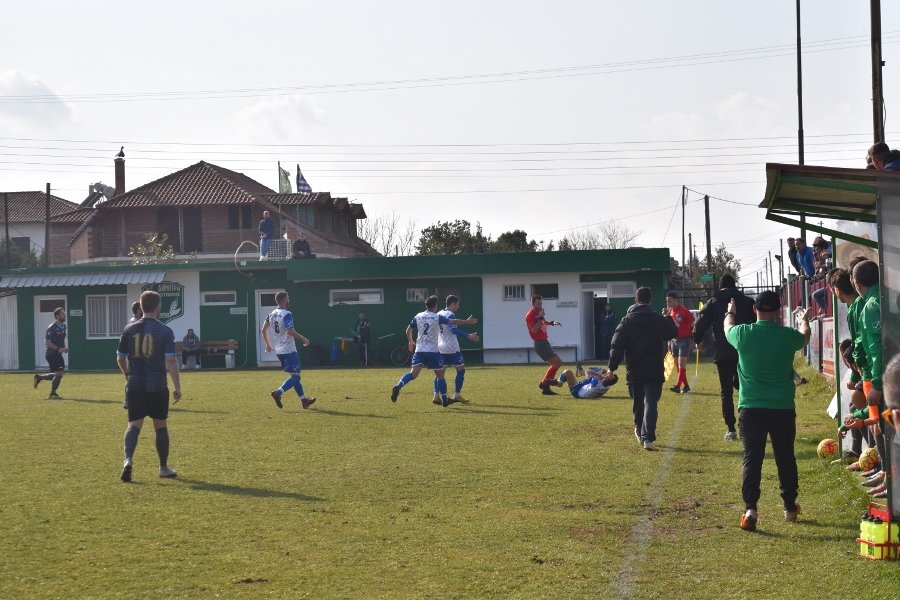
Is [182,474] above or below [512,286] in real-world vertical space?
below

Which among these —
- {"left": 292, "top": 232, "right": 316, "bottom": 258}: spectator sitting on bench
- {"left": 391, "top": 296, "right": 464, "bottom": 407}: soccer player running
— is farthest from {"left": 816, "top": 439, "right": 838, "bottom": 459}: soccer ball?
{"left": 292, "top": 232, "right": 316, "bottom": 258}: spectator sitting on bench

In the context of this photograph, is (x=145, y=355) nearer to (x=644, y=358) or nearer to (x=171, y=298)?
(x=644, y=358)

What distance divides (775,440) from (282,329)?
11.9 meters

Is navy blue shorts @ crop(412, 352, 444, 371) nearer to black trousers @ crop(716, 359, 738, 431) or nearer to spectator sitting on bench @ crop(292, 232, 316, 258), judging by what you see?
black trousers @ crop(716, 359, 738, 431)

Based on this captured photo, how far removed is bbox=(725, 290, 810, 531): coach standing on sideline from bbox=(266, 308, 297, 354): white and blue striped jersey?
11614 mm

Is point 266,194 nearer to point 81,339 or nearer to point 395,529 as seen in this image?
point 81,339

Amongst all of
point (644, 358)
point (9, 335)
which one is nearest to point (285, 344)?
point (644, 358)

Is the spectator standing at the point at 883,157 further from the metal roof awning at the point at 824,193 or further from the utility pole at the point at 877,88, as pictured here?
the utility pole at the point at 877,88

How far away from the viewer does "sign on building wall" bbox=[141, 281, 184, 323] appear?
136ft

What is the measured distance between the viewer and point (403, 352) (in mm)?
38406

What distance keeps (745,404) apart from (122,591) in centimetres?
437

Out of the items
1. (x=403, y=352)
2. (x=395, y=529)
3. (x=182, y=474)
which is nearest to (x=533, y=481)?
(x=395, y=529)

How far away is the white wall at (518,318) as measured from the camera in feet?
126

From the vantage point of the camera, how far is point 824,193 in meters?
7.99
